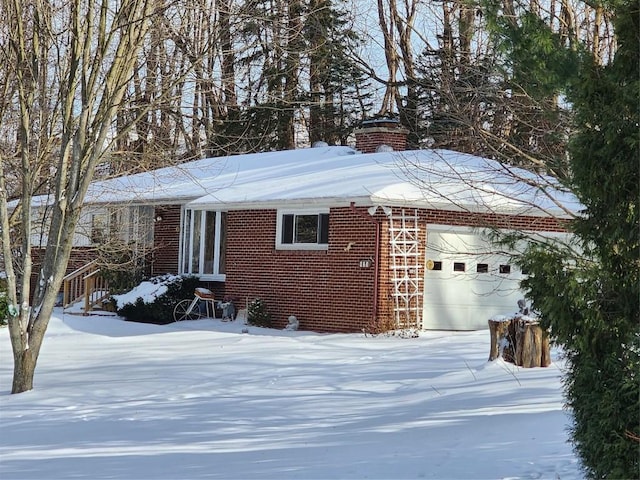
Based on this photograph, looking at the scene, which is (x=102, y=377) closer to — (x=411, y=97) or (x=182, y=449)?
(x=182, y=449)

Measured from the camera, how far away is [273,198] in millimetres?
20422

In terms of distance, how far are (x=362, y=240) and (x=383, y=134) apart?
657 cm

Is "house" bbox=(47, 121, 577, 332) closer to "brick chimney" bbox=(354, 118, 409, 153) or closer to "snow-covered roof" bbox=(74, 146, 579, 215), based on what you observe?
"snow-covered roof" bbox=(74, 146, 579, 215)

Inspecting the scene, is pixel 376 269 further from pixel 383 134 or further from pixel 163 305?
pixel 383 134

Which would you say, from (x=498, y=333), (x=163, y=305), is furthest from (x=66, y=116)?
(x=163, y=305)

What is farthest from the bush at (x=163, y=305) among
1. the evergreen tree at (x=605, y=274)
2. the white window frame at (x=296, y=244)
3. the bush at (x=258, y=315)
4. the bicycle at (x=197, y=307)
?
the evergreen tree at (x=605, y=274)

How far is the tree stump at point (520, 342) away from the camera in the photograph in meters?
13.1

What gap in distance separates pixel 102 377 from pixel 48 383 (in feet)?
2.65

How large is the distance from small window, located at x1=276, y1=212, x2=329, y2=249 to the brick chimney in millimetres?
5039

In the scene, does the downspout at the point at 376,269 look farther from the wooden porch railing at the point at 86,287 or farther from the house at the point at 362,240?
the wooden porch railing at the point at 86,287

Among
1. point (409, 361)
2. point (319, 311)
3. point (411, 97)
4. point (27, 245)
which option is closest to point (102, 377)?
point (27, 245)

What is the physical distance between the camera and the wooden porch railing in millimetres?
24208

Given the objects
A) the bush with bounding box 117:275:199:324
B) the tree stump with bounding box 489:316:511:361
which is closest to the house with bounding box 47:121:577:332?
the bush with bounding box 117:275:199:324

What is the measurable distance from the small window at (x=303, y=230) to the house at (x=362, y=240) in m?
0.03
